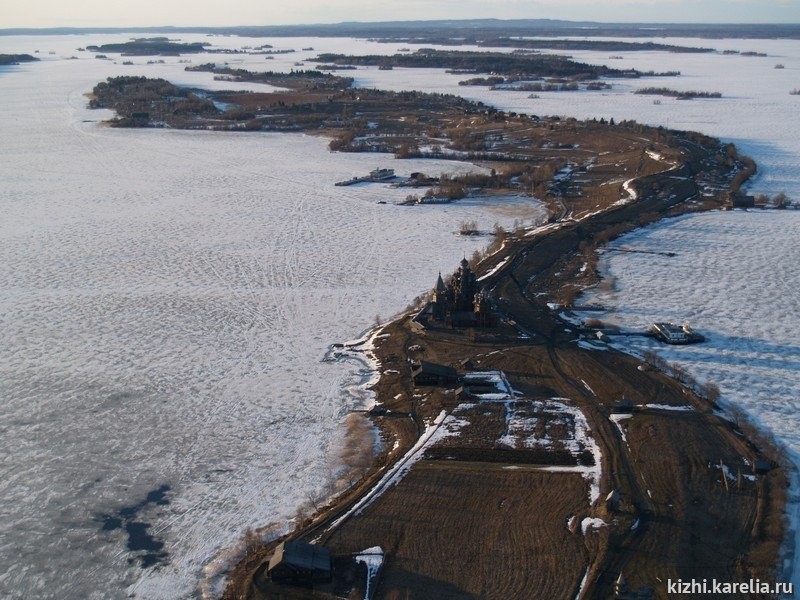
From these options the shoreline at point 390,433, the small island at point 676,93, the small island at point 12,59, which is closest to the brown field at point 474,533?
the shoreline at point 390,433

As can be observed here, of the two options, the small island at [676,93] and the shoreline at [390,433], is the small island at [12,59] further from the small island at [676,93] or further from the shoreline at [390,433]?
the shoreline at [390,433]

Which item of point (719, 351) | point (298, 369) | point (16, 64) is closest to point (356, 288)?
point (298, 369)

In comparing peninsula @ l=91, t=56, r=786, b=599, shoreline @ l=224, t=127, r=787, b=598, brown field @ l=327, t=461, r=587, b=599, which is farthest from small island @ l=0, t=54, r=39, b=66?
brown field @ l=327, t=461, r=587, b=599

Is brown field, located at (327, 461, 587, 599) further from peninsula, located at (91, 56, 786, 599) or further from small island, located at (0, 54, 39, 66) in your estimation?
small island, located at (0, 54, 39, 66)

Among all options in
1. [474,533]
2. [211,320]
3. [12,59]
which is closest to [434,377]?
[474,533]

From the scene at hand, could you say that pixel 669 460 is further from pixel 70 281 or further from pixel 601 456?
pixel 70 281

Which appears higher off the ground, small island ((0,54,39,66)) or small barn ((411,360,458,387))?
small barn ((411,360,458,387))
